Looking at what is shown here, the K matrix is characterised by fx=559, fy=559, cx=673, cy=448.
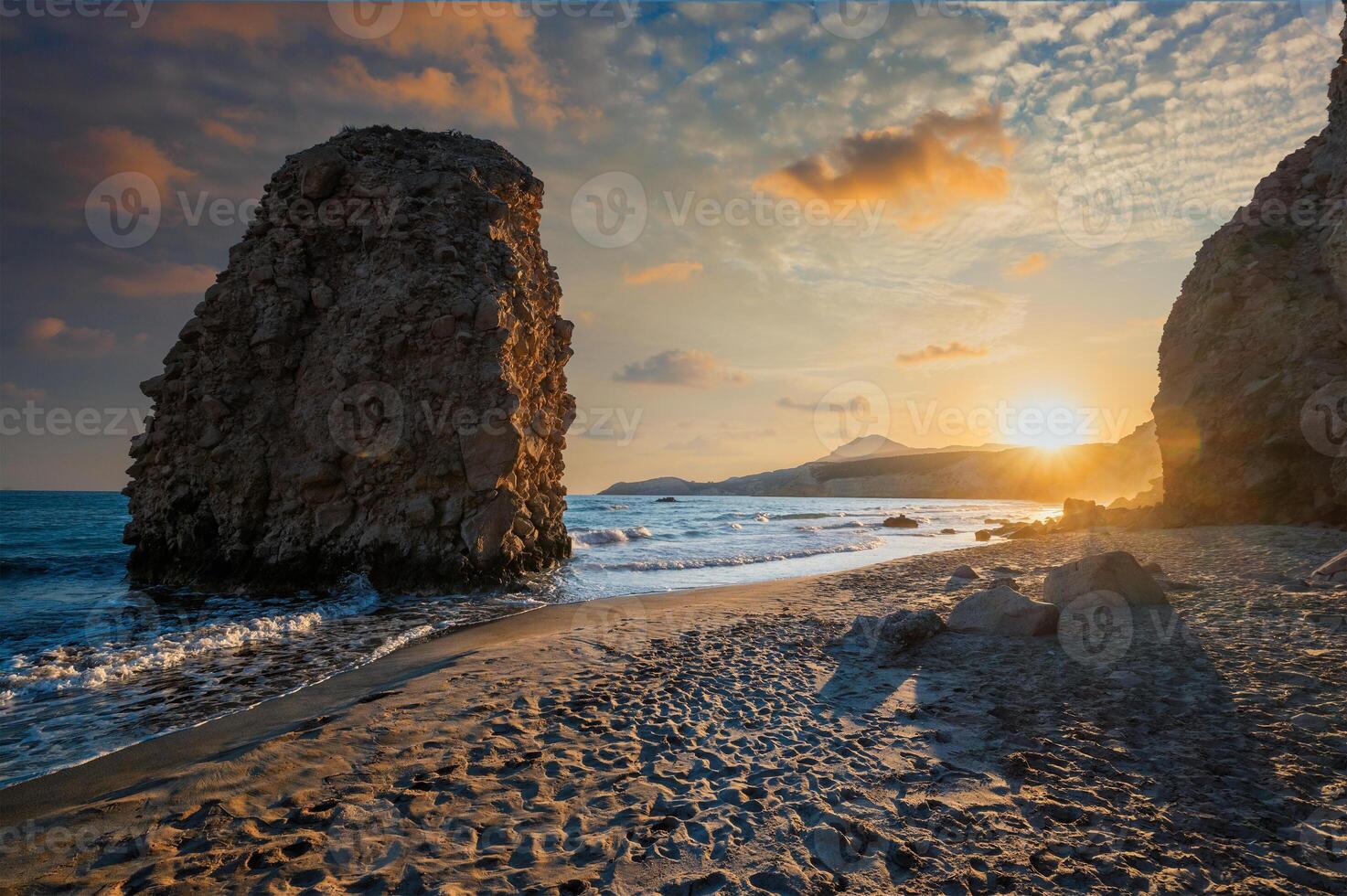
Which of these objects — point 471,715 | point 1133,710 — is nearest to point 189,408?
point 471,715

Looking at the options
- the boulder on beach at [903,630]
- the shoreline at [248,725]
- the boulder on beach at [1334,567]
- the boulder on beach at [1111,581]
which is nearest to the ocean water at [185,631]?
the shoreline at [248,725]

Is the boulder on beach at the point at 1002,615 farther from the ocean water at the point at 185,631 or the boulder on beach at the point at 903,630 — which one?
the ocean water at the point at 185,631

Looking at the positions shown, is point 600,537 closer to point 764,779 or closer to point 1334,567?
point 1334,567

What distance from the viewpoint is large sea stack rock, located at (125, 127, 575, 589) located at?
16.3 m

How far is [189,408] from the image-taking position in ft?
56.6

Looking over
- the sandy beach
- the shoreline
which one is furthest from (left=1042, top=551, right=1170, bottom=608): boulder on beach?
the shoreline

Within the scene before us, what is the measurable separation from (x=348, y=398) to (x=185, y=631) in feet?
25.2

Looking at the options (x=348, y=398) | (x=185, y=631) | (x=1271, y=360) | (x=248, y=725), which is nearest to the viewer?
(x=248, y=725)

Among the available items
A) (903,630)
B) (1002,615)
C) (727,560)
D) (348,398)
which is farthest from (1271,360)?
(348,398)

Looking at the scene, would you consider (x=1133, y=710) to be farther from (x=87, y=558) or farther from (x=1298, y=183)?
(x=87, y=558)

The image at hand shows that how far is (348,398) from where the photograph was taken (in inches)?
659

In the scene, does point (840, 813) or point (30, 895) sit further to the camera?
point (840, 813)

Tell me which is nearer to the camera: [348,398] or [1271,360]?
[348,398]

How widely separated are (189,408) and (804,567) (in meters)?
21.3
